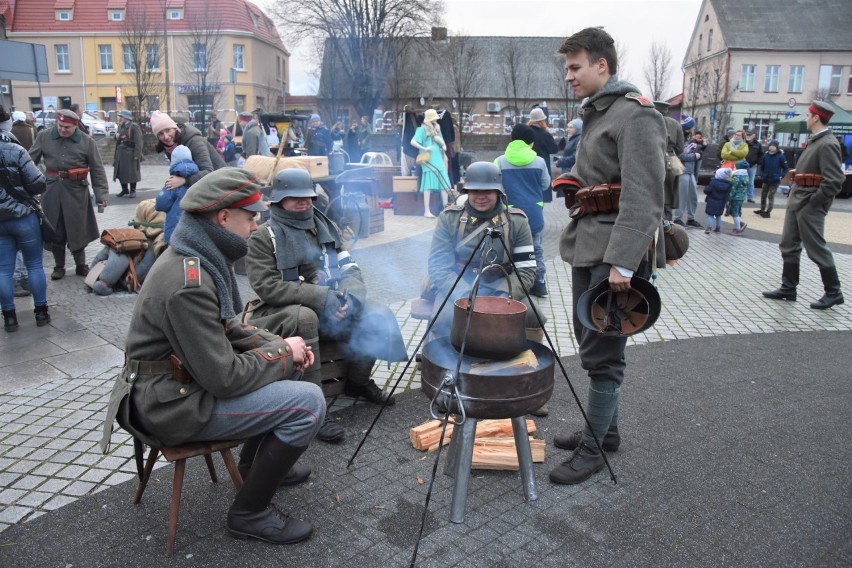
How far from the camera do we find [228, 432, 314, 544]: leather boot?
2.87 metres

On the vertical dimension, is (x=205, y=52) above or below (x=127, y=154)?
above

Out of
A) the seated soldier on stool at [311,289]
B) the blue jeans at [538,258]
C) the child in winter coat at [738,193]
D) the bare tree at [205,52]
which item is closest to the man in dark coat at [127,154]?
the blue jeans at [538,258]

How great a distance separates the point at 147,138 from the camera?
96.0ft

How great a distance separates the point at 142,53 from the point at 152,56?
4.12 metres

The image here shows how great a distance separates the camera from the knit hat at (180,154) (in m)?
6.86

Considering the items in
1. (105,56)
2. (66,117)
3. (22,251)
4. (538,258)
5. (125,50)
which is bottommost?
(538,258)

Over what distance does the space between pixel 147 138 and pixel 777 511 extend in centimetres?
3038

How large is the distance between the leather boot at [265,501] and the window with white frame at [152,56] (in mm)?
43450

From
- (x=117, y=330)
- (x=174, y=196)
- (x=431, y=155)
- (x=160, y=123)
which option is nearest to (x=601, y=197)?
(x=117, y=330)

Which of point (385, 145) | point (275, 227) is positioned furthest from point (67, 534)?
point (385, 145)

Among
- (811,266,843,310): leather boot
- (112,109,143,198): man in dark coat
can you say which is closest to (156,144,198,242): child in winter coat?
(811,266,843,310): leather boot

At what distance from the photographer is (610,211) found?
3291 mm

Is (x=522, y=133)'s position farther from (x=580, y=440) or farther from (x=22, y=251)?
(x=22, y=251)

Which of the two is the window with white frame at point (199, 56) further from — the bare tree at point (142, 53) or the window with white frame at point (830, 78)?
the window with white frame at point (830, 78)
